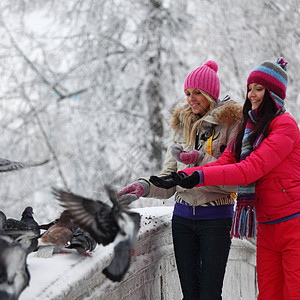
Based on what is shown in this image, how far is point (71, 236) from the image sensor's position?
1.87 meters

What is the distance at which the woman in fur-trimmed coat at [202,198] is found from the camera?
227 centimetres

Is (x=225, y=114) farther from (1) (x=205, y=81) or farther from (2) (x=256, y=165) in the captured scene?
(2) (x=256, y=165)

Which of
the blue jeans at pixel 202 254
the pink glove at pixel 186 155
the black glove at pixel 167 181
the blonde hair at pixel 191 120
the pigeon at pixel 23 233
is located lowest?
the blue jeans at pixel 202 254

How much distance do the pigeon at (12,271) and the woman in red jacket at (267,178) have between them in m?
0.83

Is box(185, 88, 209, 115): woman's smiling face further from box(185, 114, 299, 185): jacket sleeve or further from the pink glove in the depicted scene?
box(185, 114, 299, 185): jacket sleeve

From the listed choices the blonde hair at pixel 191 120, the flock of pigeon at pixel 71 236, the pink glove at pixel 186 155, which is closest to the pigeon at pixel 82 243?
the flock of pigeon at pixel 71 236

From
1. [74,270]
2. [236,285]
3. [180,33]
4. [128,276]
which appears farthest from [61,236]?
[180,33]

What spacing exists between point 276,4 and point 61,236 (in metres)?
7.22

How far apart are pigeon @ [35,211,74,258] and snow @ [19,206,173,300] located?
0.03 m

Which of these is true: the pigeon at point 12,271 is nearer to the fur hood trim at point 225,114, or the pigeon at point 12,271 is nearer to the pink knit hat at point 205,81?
the fur hood trim at point 225,114

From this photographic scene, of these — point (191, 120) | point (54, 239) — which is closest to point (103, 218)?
point (54, 239)

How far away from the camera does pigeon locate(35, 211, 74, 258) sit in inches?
72.4

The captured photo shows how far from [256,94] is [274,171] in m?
0.42

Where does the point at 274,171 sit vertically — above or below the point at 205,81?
below
